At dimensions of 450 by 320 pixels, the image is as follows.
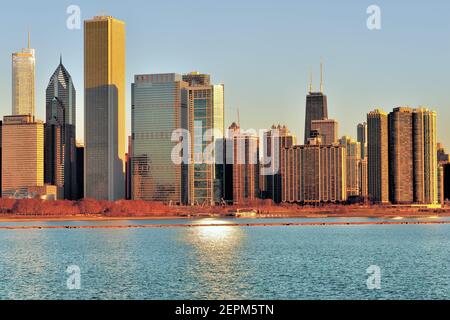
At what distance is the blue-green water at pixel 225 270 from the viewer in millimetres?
80312

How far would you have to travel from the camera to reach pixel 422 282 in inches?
3460

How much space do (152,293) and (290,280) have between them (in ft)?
54.2

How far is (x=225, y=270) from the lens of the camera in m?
101

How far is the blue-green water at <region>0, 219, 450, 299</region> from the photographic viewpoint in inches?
3162

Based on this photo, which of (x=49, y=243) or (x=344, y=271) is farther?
(x=49, y=243)

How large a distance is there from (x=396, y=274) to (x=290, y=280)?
1344 cm
